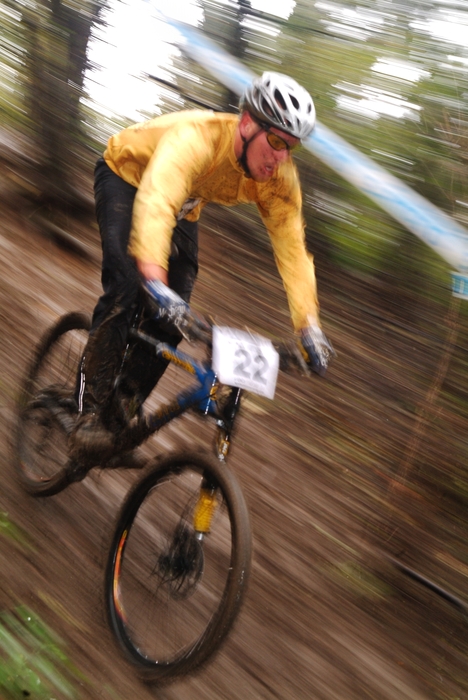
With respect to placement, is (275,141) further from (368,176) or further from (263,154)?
(368,176)

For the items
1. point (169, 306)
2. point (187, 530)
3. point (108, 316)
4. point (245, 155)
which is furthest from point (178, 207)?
point (187, 530)

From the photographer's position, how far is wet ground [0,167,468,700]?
3231 millimetres

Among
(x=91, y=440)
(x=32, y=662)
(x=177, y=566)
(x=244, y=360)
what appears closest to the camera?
(x=244, y=360)

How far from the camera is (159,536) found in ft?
10.3

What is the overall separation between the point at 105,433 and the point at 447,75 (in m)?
4.42

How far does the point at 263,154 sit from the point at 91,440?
146cm

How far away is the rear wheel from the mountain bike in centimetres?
29

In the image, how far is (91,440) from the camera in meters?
3.29

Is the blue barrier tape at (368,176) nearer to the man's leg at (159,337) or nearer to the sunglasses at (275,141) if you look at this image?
the sunglasses at (275,141)

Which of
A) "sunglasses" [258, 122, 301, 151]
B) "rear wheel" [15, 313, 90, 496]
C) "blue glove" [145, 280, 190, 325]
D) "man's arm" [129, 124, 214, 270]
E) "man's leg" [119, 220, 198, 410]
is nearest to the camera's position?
"blue glove" [145, 280, 190, 325]

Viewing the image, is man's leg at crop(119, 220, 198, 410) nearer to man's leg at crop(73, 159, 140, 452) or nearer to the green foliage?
man's leg at crop(73, 159, 140, 452)

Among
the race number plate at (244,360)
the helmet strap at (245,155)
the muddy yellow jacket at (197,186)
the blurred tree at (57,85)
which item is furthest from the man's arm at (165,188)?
the blurred tree at (57,85)

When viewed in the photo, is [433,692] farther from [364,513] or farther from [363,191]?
[363,191]

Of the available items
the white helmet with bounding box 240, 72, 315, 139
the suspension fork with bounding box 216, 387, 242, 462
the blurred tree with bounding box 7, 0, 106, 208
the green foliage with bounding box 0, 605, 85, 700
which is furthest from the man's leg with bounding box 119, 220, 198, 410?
the blurred tree with bounding box 7, 0, 106, 208
